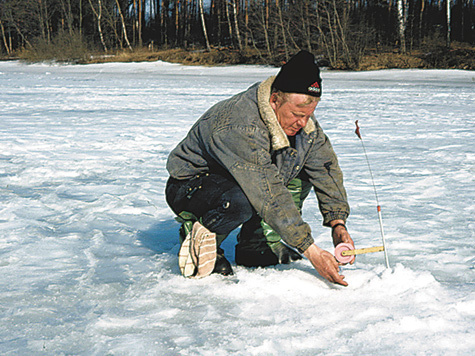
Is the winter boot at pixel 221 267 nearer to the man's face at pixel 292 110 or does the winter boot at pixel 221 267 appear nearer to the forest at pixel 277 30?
the man's face at pixel 292 110

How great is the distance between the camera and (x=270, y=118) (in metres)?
2.13

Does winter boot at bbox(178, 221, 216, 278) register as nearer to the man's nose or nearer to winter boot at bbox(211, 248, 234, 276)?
winter boot at bbox(211, 248, 234, 276)

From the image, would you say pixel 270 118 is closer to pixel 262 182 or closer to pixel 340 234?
pixel 262 182

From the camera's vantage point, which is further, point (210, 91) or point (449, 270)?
point (210, 91)

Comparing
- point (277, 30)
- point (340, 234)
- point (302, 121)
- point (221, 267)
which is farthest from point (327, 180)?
point (277, 30)

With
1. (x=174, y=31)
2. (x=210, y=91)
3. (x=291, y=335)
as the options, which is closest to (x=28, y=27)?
(x=174, y=31)

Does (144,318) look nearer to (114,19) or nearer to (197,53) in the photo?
(197,53)

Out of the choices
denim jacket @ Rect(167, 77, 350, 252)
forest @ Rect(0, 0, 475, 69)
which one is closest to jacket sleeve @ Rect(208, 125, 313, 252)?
denim jacket @ Rect(167, 77, 350, 252)

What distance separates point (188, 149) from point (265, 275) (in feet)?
2.44

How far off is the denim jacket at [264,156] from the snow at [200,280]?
1.21 ft

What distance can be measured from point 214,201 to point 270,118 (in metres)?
0.52

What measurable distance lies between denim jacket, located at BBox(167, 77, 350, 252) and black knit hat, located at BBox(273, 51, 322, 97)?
0.34 ft

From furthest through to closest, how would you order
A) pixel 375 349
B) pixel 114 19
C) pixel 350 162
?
pixel 114 19, pixel 350 162, pixel 375 349

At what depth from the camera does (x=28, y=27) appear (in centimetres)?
4072
